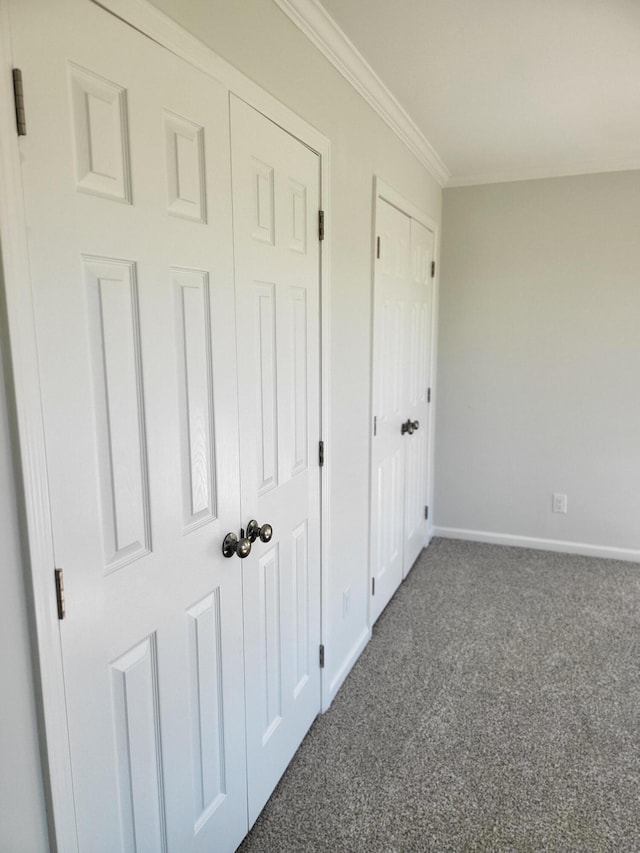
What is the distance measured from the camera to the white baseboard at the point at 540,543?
3.58 meters

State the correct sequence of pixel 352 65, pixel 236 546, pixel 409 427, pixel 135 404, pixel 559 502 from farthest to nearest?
pixel 559 502, pixel 409 427, pixel 352 65, pixel 236 546, pixel 135 404

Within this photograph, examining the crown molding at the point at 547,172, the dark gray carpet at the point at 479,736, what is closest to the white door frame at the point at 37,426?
the dark gray carpet at the point at 479,736

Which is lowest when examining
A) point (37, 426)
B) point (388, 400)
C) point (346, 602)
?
point (346, 602)

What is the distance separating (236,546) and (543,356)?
2763mm

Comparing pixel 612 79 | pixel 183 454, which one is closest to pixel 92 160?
pixel 183 454

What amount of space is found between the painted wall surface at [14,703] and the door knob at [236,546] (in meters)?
0.56

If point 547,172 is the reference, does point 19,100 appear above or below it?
below

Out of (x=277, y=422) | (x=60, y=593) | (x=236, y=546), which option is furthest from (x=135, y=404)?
(x=277, y=422)

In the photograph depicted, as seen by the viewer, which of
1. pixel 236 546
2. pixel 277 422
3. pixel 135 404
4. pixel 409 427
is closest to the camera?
pixel 135 404

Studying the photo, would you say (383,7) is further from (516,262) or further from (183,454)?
(516,262)

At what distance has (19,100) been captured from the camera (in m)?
0.84

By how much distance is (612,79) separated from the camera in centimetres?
219

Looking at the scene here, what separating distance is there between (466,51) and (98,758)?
231cm

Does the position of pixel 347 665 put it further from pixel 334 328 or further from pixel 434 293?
pixel 434 293
